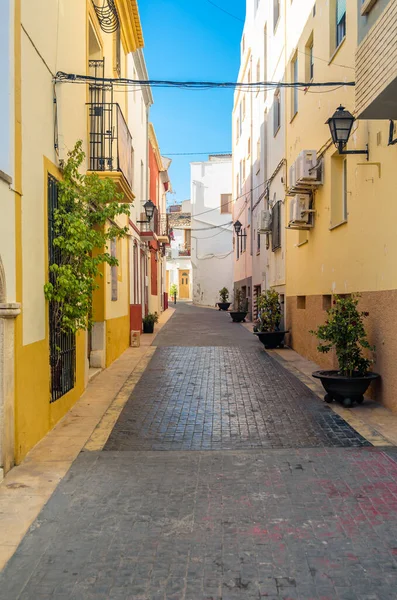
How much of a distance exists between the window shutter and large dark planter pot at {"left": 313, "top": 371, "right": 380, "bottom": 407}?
639 centimetres

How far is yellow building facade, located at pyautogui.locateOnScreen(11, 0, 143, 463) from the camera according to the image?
18.7 feet

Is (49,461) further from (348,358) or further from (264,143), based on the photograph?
(264,143)

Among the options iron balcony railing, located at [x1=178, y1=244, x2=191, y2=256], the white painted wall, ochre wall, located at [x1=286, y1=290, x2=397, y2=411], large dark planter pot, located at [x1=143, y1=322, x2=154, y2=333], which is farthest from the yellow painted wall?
iron balcony railing, located at [x1=178, y1=244, x2=191, y2=256]

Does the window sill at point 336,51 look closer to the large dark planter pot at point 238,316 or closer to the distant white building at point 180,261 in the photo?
the large dark planter pot at point 238,316

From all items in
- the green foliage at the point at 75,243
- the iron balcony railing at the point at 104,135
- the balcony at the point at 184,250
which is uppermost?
the balcony at the point at 184,250

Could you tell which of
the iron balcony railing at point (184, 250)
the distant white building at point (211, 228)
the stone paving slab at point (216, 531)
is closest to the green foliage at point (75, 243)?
the stone paving slab at point (216, 531)

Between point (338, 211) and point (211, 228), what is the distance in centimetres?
3126

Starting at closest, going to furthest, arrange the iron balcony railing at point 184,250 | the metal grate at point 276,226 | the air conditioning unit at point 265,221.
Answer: the metal grate at point 276,226 → the air conditioning unit at point 265,221 → the iron balcony railing at point 184,250

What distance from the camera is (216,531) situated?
160 inches

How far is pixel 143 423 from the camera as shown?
7.27 meters

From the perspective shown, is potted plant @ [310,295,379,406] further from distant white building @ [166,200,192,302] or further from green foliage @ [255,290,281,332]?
distant white building @ [166,200,192,302]

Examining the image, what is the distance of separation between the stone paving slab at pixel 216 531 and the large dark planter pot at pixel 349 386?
1978 millimetres

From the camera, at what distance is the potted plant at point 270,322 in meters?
14.3

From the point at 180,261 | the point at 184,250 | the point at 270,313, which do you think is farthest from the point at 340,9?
the point at 180,261
